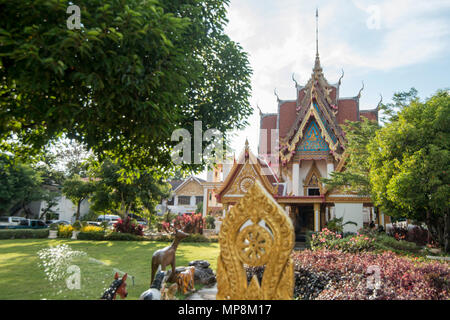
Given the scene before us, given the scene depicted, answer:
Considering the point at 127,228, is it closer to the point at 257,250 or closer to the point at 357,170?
the point at 357,170

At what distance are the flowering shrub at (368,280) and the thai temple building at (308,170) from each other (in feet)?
27.8

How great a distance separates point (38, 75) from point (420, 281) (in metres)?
7.49

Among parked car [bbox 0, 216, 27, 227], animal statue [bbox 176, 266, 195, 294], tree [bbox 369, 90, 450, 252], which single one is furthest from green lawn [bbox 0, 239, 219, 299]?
parked car [bbox 0, 216, 27, 227]

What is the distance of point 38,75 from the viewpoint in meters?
4.40

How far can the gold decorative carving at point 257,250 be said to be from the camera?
9.13 feet

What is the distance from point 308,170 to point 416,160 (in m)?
10.6

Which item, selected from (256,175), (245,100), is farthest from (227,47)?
(256,175)

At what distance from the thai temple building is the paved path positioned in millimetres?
10540

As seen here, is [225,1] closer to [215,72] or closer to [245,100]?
[215,72]

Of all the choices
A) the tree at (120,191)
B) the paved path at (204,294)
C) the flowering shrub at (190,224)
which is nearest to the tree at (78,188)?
the tree at (120,191)

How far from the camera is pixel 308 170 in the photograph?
21188 mm

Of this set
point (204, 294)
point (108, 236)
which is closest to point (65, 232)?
point (108, 236)

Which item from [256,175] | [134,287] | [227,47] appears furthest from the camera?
[256,175]

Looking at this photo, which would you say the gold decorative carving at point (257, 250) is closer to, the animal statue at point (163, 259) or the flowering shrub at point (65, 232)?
the animal statue at point (163, 259)
